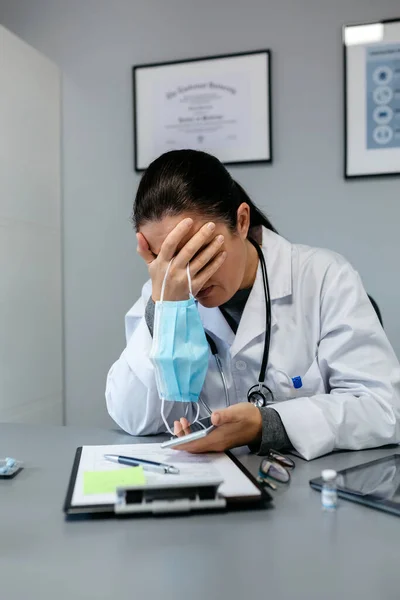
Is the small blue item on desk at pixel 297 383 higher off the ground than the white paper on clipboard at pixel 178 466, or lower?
higher

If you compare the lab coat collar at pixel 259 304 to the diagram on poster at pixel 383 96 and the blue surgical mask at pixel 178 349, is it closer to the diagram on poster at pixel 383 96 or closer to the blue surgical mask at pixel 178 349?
the blue surgical mask at pixel 178 349

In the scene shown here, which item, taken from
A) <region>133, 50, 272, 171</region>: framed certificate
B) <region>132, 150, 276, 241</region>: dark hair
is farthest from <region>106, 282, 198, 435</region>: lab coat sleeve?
<region>133, 50, 272, 171</region>: framed certificate

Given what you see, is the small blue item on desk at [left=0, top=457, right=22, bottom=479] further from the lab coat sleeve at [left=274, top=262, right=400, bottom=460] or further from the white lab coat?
the lab coat sleeve at [left=274, top=262, right=400, bottom=460]

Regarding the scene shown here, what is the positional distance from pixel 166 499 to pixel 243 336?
569 mm

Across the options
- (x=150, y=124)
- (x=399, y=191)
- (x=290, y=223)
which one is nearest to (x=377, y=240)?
(x=399, y=191)

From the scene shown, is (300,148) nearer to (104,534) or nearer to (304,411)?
(304,411)

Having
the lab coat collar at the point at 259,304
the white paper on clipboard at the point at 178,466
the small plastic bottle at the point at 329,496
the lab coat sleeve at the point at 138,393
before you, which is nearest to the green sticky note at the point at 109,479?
the white paper on clipboard at the point at 178,466

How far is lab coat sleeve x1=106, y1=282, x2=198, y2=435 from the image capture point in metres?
1.17

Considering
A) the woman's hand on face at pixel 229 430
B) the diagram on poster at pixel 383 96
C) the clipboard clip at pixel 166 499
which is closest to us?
the clipboard clip at pixel 166 499

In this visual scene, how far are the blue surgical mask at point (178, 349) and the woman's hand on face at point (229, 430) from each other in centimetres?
10

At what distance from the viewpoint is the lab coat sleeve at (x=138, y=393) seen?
117cm

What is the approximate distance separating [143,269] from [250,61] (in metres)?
0.89

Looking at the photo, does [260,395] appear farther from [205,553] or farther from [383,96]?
[383,96]

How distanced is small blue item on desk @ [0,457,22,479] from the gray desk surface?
7 centimetres
